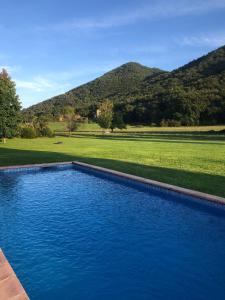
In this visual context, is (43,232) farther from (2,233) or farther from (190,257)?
(190,257)

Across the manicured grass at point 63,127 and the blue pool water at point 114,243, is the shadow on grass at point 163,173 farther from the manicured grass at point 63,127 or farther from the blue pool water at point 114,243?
the manicured grass at point 63,127

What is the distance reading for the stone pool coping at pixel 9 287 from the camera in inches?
163

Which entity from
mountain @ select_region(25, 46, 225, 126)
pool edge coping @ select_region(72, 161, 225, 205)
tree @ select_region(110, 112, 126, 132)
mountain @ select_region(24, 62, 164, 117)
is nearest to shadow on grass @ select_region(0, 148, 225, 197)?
pool edge coping @ select_region(72, 161, 225, 205)

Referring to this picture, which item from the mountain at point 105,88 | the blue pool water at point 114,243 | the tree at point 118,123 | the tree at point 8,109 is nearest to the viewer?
the blue pool water at point 114,243

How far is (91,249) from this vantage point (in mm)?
6582

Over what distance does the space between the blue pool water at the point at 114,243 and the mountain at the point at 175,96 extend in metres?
49.7

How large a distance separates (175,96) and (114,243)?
5931 centimetres

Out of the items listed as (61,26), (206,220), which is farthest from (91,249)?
(61,26)

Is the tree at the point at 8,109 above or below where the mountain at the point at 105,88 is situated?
below

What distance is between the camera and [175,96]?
63500 mm

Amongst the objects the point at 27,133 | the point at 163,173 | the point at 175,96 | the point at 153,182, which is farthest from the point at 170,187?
the point at 175,96

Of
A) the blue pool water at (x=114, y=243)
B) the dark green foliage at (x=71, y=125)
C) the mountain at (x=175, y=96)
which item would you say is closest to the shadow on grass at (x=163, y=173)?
the blue pool water at (x=114, y=243)

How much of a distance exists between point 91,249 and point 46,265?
3.58 ft

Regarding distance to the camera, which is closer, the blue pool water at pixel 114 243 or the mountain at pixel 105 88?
the blue pool water at pixel 114 243
